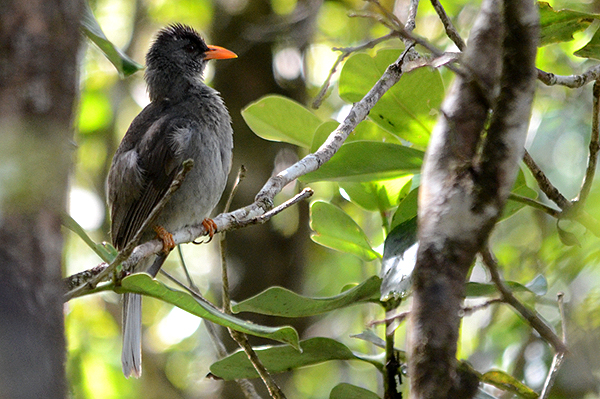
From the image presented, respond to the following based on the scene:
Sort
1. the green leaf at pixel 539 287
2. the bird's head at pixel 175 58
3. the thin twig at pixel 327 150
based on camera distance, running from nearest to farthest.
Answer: the green leaf at pixel 539 287 < the thin twig at pixel 327 150 < the bird's head at pixel 175 58

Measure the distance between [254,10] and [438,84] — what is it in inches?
171

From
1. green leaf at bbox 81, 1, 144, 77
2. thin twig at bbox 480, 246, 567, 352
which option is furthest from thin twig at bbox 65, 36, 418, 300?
thin twig at bbox 480, 246, 567, 352

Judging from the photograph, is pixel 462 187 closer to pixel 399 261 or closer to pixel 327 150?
pixel 399 261

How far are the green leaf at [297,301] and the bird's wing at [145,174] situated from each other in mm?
2047

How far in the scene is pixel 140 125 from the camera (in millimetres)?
4555

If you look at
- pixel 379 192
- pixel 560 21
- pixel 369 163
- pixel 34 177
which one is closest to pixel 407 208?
pixel 369 163

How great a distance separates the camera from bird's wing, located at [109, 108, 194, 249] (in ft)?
13.9

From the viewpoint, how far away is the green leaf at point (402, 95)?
8.55 feet

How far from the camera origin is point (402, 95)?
262 cm

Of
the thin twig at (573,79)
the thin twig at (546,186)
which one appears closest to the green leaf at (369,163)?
the thin twig at (546,186)

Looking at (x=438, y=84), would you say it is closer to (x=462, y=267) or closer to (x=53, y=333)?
(x=462, y=267)

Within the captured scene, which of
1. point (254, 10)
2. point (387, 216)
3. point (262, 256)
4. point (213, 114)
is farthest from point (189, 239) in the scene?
point (254, 10)

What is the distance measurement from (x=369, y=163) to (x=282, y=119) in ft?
1.97

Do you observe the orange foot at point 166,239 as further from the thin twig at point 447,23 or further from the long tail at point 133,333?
→ the thin twig at point 447,23
